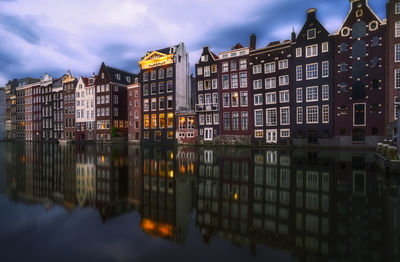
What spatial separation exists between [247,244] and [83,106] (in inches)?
A: 2944

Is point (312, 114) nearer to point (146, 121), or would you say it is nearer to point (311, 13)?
point (311, 13)

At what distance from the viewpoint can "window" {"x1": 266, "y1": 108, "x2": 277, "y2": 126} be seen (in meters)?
44.2

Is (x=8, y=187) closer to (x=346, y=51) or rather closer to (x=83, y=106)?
(x=346, y=51)

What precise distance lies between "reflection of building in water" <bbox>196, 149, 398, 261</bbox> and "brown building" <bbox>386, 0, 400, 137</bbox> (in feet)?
94.8

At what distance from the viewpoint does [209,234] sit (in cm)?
662

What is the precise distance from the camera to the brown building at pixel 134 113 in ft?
201

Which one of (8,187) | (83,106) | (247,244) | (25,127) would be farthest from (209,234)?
(25,127)

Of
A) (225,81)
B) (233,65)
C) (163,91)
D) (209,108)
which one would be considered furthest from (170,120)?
(233,65)

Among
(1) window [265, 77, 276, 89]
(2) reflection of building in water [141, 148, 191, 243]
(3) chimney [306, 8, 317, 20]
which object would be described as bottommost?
(2) reflection of building in water [141, 148, 191, 243]

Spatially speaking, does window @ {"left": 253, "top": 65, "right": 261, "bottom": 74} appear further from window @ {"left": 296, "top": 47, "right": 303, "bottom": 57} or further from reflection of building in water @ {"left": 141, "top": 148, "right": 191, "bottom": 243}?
reflection of building in water @ {"left": 141, "top": 148, "right": 191, "bottom": 243}

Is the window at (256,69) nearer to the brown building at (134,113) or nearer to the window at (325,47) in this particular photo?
the window at (325,47)

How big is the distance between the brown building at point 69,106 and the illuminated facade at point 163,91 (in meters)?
28.3

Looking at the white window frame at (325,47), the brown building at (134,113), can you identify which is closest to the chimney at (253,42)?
the white window frame at (325,47)

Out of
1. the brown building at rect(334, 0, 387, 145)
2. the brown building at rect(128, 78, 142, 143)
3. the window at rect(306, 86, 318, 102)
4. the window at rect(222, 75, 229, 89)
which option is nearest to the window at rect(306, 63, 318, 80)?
the window at rect(306, 86, 318, 102)
